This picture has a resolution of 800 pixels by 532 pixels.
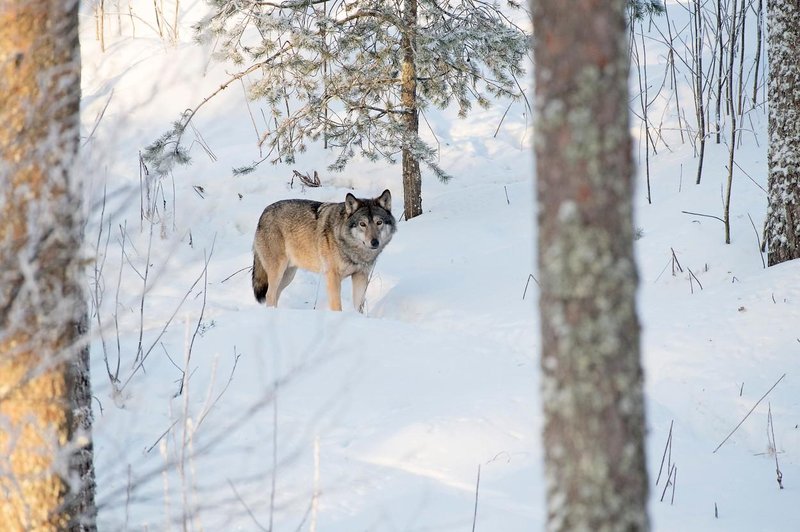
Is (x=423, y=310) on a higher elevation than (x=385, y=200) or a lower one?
lower

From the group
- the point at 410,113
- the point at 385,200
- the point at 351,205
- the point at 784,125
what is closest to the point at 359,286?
the point at 351,205

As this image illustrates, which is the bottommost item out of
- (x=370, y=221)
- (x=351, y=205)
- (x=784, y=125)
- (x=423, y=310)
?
(x=423, y=310)

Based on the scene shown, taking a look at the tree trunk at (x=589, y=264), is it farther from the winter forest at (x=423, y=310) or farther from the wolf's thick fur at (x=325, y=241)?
the wolf's thick fur at (x=325, y=241)

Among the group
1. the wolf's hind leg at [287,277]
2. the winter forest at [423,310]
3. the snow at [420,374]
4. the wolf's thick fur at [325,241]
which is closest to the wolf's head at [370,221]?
the wolf's thick fur at [325,241]

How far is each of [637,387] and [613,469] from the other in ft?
0.54

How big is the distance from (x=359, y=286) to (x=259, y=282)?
1.18 metres

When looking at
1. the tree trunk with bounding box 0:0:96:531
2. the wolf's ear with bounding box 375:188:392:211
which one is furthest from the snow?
the wolf's ear with bounding box 375:188:392:211

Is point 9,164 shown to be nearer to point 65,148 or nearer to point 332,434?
point 65,148

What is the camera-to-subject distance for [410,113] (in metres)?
10.3

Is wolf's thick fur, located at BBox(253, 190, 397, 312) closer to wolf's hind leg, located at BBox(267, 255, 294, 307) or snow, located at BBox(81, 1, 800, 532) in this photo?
wolf's hind leg, located at BBox(267, 255, 294, 307)

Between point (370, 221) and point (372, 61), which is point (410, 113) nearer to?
point (372, 61)

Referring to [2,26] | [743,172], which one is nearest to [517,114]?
[743,172]

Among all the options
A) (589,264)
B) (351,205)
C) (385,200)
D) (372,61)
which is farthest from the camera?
(372,61)

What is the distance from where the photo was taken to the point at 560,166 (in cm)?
160
